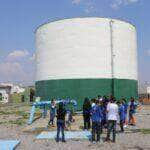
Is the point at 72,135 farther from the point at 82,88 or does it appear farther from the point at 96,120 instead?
the point at 82,88

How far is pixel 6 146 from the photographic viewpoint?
1412 cm

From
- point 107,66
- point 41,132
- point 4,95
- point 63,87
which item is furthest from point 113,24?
point 4,95

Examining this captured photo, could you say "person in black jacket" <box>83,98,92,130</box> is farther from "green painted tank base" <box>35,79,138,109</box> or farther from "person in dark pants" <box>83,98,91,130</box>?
"green painted tank base" <box>35,79,138,109</box>

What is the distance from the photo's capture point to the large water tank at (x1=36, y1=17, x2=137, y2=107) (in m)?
32.2

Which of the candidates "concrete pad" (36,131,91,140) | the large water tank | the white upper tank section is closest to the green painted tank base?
the large water tank

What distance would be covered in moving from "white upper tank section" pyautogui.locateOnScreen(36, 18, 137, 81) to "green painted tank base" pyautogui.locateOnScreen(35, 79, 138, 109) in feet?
1.31

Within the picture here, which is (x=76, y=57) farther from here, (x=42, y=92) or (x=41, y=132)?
(x=41, y=132)

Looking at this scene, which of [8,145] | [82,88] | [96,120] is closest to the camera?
[8,145]

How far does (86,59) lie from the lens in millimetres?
32281

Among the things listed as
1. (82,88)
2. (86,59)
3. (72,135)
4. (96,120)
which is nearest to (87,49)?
(86,59)

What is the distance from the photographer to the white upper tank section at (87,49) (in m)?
32.3

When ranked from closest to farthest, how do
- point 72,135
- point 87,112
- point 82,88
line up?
point 72,135 < point 87,112 < point 82,88

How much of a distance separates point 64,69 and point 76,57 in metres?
1.38

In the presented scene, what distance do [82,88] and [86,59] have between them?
2.32m
